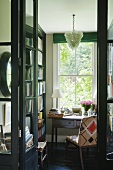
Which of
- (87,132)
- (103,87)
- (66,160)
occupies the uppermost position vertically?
(103,87)

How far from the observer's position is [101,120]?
1952 millimetres

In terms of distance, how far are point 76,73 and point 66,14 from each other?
73.6 inches

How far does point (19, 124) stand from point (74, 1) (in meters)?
2.20

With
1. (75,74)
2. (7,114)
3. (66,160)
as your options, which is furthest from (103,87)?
(75,74)

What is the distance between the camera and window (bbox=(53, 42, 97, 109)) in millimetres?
5465

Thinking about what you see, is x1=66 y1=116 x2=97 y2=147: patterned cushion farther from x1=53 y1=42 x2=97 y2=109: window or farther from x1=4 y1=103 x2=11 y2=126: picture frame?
x1=4 y1=103 x2=11 y2=126: picture frame

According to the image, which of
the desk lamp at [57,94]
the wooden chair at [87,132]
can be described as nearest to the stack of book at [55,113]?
the desk lamp at [57,94]

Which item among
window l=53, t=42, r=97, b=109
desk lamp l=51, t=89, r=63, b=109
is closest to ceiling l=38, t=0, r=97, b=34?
window l=53, t=42, r=97, b=109

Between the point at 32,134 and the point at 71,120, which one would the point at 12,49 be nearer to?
the point at 32,134

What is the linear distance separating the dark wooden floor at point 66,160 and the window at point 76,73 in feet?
3.90

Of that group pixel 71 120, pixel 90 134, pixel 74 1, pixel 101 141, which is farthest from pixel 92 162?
pixel 74 1

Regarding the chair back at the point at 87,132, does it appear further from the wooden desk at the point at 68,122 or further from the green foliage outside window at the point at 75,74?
the green foliage outside window at the point at 75,74

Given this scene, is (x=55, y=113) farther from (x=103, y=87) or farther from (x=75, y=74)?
(x=103, y=87)

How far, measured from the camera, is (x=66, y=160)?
4258 mm
